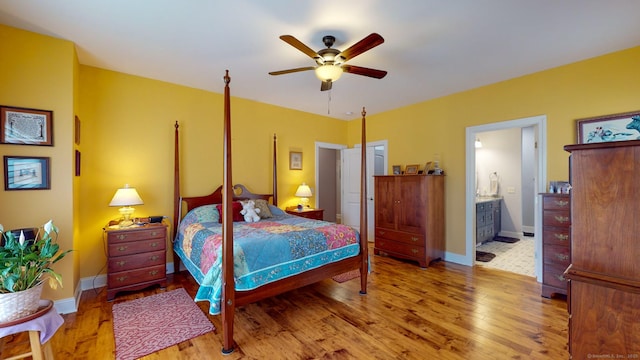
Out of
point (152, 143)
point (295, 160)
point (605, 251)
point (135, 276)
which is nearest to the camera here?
point (605, 251)

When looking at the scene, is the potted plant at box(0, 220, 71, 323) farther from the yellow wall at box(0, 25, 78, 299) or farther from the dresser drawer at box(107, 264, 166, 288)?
the dresser drawer at box(107, 264, 166, 288)

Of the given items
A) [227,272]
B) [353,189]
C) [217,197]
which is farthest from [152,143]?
[353,189]

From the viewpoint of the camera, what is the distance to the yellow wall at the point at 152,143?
3.27 meters

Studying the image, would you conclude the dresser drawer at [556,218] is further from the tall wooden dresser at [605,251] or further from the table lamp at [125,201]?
the table lamp at [125,201]

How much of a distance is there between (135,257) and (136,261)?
0.05 m

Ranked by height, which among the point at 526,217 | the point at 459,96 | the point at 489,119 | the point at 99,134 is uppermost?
the point at 459,96

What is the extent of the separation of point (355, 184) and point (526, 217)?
4.07 metres

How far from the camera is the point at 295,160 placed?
17.0 ft

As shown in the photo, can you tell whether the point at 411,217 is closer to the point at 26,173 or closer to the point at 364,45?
the point at 364,45

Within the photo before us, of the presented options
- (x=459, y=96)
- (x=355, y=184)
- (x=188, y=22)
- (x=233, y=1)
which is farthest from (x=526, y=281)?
(x=188, y=22)

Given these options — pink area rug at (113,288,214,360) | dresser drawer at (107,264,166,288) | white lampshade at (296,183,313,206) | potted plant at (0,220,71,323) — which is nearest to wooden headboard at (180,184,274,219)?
white lampshade at (296,183,313,206)

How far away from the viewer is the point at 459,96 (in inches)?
166

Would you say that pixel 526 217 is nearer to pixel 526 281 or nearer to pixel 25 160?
pixel 526 281

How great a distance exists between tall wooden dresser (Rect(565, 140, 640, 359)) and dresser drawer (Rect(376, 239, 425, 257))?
3.08 m
